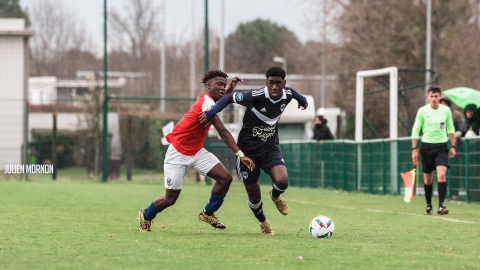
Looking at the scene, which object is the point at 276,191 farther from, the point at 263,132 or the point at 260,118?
the point at 260,118

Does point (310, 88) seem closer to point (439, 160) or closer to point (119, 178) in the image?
point (119, 178)

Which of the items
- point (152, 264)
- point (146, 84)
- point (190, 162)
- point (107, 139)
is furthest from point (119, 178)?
point (152, 264)

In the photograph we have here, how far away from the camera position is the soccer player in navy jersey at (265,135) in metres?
7.39

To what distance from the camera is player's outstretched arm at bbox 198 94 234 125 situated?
23.5 feet

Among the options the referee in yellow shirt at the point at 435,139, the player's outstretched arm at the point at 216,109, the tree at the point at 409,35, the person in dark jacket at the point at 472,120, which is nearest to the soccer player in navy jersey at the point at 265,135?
the player's outstretched arm at the point at 216,109

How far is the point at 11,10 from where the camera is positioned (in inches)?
1304

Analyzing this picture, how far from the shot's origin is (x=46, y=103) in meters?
25.0

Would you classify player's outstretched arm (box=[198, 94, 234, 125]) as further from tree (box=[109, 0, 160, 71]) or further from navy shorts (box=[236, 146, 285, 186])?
Answer: tree (box=[109, 0, 160, 71])

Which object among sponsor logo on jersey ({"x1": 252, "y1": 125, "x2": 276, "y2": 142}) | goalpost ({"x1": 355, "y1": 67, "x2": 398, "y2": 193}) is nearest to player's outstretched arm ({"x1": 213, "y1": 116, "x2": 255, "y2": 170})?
sponsor logo on jersey ({"x1": 252, "y1": 125, "x2": 276, "y2": 142})

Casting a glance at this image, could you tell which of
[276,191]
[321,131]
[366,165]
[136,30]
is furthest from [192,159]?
[136,30]

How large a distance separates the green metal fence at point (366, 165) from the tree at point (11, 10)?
1624 centimetres

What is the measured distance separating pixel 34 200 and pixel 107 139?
26.7 ft

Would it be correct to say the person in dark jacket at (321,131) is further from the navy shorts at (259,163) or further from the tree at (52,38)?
the navy shorts at (259,163)

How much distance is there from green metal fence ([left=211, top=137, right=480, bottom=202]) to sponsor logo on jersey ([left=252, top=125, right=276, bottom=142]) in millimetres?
6984
